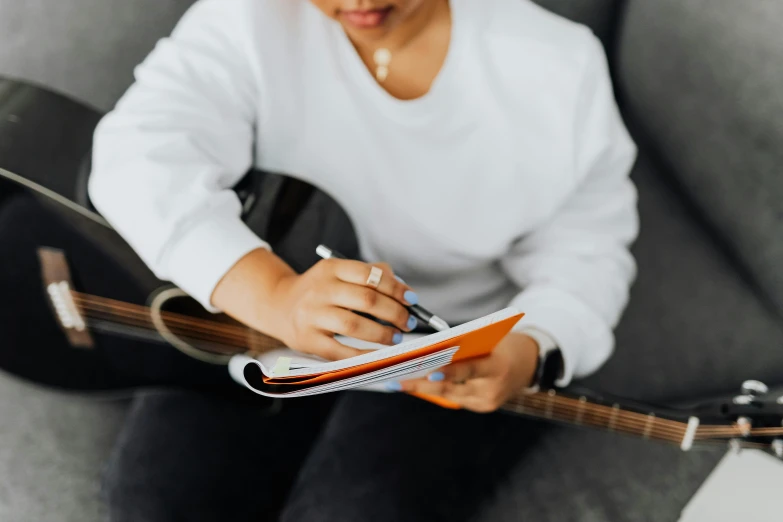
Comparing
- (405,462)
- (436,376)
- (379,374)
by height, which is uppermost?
(379,374)

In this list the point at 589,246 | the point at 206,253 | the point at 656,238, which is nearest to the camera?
the point at 206,253

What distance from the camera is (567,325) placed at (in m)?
0.66

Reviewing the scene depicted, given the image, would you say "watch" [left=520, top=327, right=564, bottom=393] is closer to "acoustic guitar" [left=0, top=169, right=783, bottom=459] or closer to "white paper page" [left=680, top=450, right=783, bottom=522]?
"acoustic guitar" [left=0, top=169, right=783, bottom=459]

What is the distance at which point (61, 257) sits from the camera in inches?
31.0

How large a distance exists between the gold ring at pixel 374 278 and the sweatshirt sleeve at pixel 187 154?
17 centimetres

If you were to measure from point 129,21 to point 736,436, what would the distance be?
0.98 m

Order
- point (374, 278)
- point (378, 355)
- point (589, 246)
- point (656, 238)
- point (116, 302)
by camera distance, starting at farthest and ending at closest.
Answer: point (656, 238) < point (116, 302) < point (589, 246) < point (374, 278) < point (378, 355)

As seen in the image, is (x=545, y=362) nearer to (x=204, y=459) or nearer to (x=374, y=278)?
(x=374, y=278)

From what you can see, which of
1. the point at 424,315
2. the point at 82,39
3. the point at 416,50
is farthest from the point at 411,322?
the point at 82,39

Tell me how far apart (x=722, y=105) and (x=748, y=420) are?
0.39m

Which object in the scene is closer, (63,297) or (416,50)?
(416,50)

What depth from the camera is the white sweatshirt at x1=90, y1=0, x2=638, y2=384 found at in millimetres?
618

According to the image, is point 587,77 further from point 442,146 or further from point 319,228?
point 319,228

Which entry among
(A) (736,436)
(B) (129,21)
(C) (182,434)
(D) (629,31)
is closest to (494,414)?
(A) (736,436)
